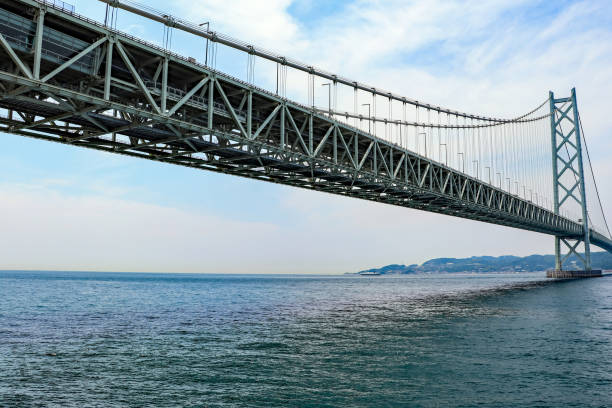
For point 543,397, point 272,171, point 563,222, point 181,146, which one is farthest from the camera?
point 563,222

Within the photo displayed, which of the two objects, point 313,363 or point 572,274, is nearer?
point 313,363

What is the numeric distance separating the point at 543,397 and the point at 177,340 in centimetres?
1782

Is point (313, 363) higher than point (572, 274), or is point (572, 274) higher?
point (572, 274)

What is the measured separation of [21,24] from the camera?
59.1 feet

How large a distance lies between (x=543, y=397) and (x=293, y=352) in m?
10.4

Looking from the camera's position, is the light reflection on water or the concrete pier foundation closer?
the light reflection on water

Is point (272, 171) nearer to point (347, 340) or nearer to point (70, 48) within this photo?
point (347, 340)

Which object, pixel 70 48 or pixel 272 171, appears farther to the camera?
pixel 272 171

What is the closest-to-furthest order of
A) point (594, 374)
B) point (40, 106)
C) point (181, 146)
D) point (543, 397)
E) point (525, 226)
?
point (543, 397) < point (594, 374) < point (40, 106) < point (181, 146) < point (525, 226)

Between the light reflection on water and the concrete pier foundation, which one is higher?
the concrete pier foundation

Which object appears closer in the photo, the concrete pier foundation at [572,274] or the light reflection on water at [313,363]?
the light reflection on water at [313,363]

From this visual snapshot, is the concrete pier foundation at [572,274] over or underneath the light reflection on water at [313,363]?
over

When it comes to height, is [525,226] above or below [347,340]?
above

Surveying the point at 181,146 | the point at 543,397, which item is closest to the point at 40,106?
the point at 181,146
